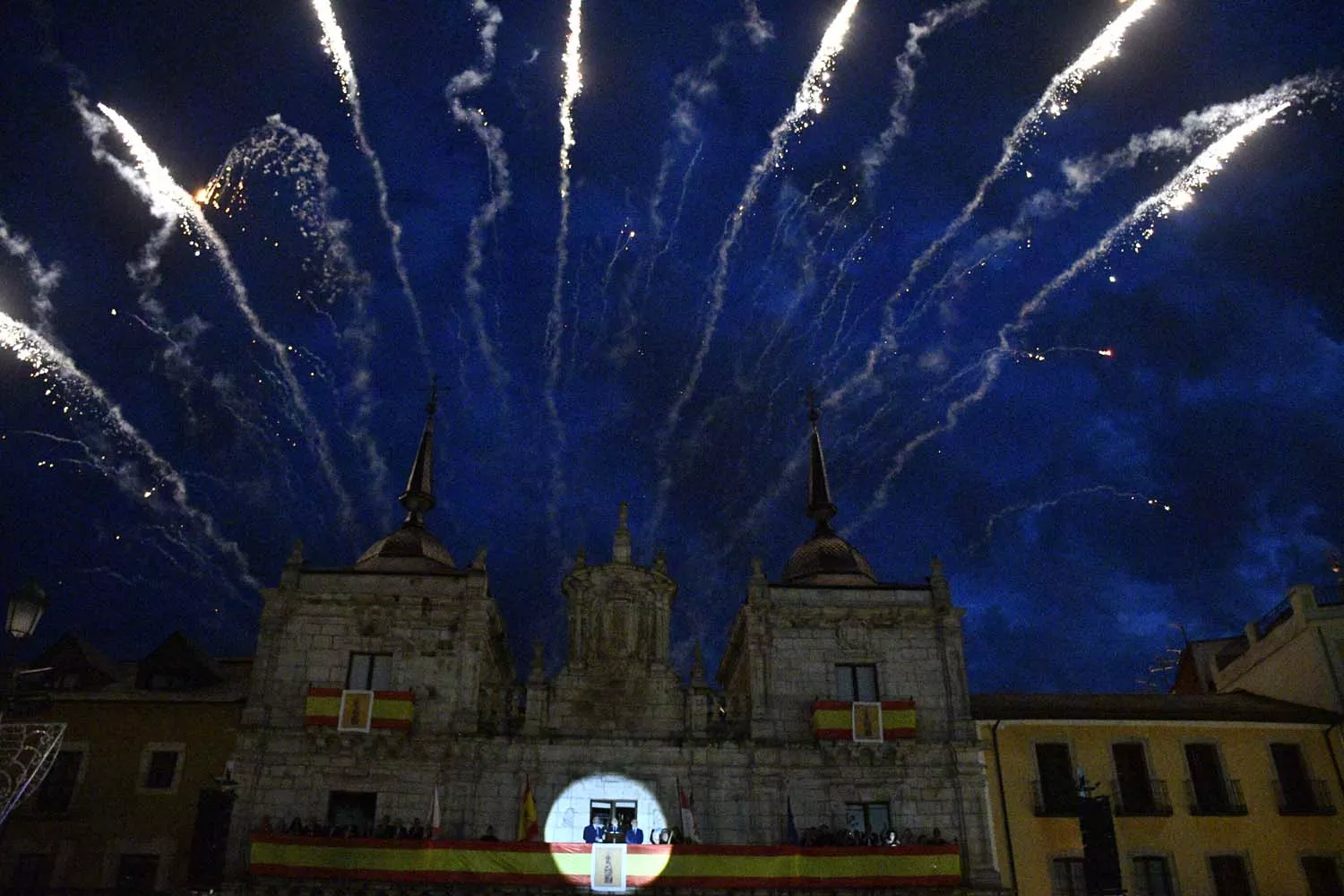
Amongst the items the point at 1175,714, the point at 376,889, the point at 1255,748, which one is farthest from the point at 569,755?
the point at 1255,748

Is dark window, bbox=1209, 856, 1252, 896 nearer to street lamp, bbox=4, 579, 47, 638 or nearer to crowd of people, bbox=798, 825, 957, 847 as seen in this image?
crowd of people, bbox=798, 825, 957, 847

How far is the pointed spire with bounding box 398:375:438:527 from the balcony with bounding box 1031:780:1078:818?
2602 centimetres

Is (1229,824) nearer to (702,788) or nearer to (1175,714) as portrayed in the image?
(1175,714)

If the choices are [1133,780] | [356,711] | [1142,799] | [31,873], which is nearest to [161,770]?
[31,873]

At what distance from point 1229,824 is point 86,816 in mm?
36599

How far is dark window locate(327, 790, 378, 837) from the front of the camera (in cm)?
3434

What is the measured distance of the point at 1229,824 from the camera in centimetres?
3612

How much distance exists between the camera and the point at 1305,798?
37125mm

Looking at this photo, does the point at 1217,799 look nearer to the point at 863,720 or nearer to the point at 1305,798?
the point at 1305,798

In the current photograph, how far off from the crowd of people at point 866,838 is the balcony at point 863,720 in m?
2.85

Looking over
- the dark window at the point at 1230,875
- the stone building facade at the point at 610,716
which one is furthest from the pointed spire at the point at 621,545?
the dark window at the point at 1230,875

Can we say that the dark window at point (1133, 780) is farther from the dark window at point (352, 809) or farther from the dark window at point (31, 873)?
the dark window at point (31, 873)

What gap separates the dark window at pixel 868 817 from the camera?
3522cm

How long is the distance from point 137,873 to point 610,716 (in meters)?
15.3
